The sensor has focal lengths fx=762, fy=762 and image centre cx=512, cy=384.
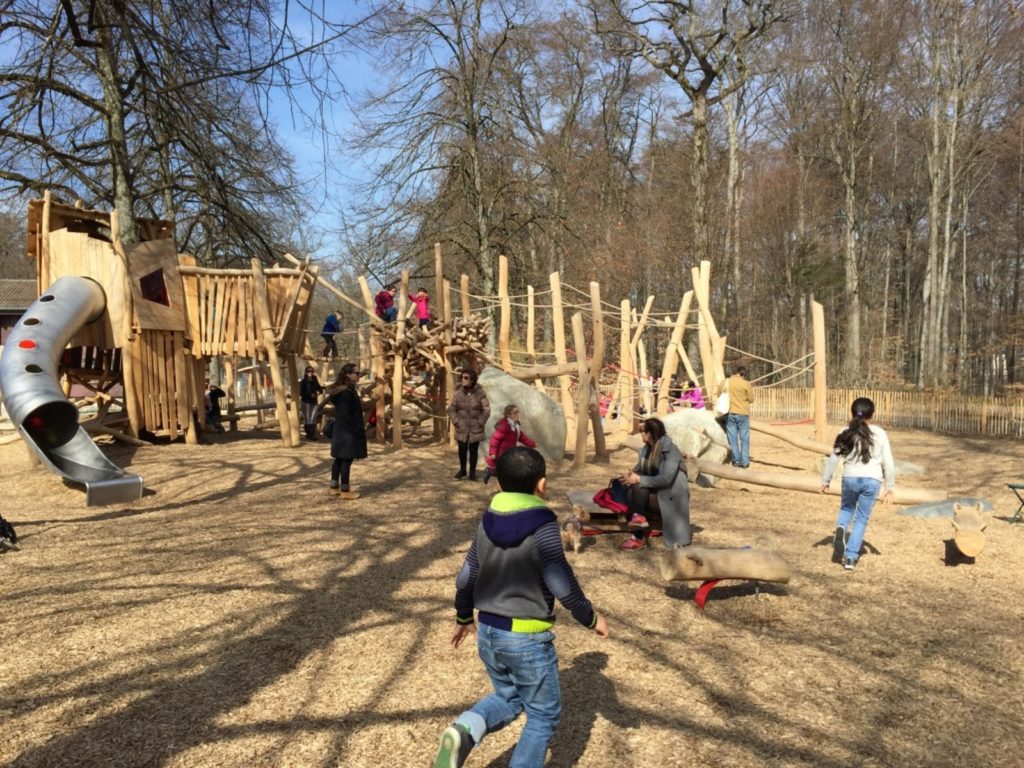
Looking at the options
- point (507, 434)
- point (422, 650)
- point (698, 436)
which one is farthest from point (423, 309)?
point (422, 650)

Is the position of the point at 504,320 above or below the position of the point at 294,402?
above

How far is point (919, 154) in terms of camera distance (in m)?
29.6

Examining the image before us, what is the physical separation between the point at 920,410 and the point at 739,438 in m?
11.2

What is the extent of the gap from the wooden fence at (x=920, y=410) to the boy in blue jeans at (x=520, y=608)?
14818 millimetres

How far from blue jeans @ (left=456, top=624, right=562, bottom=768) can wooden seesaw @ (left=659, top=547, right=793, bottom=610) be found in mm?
2466

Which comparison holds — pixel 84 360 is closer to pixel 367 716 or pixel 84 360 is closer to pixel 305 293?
pixel 305 293

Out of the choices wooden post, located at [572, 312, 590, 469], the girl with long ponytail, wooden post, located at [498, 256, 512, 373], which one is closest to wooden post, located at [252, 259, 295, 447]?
wooden post, located at [498, 256, 512, 373]

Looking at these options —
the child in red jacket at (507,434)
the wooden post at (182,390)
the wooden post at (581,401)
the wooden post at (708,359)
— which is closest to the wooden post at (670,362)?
the wooden post at (708,359)

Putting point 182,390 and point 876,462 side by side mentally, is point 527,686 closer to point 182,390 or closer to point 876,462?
point 876,462

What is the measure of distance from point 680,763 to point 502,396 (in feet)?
30.9

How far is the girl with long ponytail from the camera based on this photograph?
6.25 m

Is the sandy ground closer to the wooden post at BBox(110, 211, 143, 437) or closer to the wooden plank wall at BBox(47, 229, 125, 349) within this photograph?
the wooden post at BBox(110, 211, 143, 437)

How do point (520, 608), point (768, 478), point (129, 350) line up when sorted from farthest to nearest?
1. point (129, 350)
2. point (768, 478)
3. point (520, 608)

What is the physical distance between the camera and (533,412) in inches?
491
